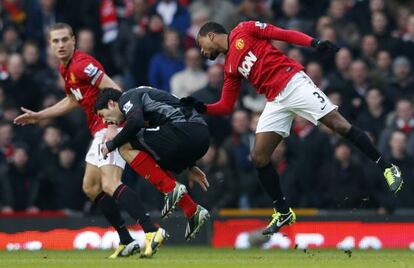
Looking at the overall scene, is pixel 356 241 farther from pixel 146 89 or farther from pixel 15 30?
pixel 15 30

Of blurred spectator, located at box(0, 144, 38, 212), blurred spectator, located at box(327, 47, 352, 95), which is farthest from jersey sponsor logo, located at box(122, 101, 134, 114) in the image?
blurred spectator, located at box(327, 47, 352, 95)

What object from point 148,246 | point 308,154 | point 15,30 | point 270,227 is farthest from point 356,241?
point 15,30

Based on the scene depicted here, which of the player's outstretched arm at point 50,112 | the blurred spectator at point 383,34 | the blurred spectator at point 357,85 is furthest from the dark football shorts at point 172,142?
the blurred spectator at point 383,34

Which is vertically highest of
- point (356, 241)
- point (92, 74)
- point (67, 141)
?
point (92, 74)

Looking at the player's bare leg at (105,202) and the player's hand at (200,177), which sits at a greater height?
the player's hand at (200,177)

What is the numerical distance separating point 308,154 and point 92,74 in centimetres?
515

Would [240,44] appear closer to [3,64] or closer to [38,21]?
[3,64]

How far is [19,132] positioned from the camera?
20.2m

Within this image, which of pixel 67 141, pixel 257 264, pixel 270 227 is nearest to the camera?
pixel 257 264

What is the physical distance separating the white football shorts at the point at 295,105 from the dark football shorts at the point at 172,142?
0.96m

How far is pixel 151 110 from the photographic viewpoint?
A: 1416 cm

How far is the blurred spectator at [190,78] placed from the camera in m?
20.0

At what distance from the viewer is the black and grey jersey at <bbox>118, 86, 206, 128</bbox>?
1405 cm

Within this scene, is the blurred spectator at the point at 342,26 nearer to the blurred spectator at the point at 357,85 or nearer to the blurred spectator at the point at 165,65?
the blurred spectator at the point at 357,85
